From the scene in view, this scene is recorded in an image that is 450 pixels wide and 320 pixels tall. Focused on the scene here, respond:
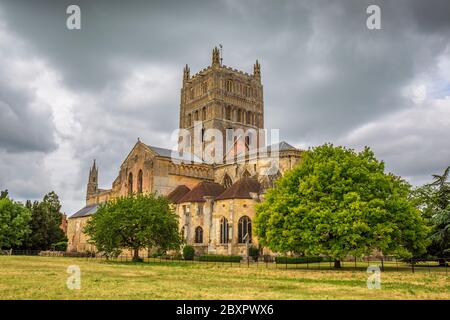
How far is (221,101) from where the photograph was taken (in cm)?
8356

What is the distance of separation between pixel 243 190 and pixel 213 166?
17889 mm

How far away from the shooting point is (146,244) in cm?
4528

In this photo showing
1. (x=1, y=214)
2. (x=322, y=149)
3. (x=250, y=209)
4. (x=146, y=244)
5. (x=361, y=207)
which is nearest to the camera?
(x=361, y=207)

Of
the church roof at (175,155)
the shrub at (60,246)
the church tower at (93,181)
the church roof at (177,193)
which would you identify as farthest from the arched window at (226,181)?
the church tower at (93,181)

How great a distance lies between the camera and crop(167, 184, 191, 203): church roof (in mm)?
63781

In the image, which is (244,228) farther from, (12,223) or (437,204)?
(12,223)

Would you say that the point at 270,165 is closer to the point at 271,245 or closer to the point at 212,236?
the point at 212,236

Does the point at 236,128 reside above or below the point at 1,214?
above

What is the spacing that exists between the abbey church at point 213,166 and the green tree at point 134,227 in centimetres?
949

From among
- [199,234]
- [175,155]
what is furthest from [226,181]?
[199,234]

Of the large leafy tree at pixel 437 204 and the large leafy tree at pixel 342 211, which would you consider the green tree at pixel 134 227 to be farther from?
the large leafy tree at pixel 437 204

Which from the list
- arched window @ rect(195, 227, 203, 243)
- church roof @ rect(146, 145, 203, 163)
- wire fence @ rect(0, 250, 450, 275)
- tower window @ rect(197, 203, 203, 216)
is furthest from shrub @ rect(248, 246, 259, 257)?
church roof @ rect(146, 145, 203, 163)
